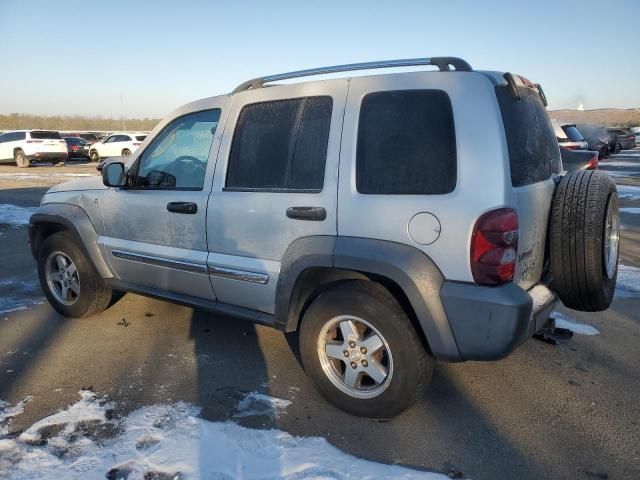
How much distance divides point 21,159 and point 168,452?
24985 millimetres

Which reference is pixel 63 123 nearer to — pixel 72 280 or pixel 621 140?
pixel 621 140

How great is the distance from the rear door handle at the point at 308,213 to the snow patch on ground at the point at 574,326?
2623 mm

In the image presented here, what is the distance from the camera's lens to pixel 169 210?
144 inches

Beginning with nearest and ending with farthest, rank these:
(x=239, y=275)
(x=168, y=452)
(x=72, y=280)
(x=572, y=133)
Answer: (x=168, y=452)
(x=239, y=275)
(x=72, y=280)
(x=572, y=133)

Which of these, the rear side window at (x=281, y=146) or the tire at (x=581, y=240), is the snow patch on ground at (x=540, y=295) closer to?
the tire at (x=581, y=240)

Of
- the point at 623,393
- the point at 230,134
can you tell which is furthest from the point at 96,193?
the point at 623,393

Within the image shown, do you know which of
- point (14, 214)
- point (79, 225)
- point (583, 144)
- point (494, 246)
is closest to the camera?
point (494, 246)

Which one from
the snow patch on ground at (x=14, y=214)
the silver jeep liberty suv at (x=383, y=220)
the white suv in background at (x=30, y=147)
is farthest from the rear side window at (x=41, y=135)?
the silver jeep liberty suv at (x=383, y=220)

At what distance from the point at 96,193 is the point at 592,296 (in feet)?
12.2

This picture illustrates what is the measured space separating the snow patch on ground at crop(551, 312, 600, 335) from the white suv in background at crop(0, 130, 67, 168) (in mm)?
24137

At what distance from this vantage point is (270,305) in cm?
332

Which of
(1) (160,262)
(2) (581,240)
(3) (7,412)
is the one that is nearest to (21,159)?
(1) (160,262)

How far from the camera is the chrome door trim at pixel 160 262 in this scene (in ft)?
11.8

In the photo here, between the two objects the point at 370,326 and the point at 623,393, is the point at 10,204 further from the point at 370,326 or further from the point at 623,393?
the point at 623,393
